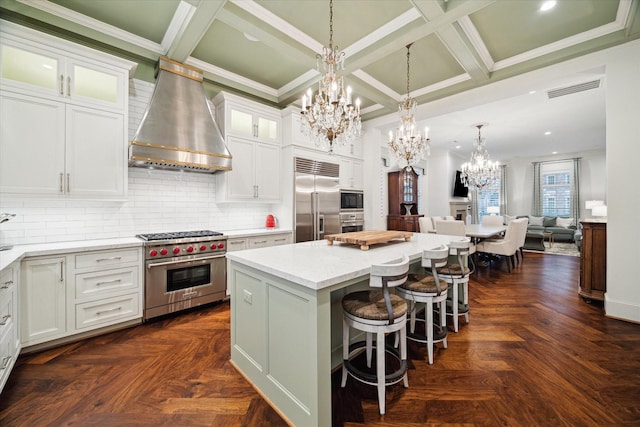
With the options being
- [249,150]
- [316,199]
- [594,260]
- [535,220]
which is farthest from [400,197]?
[535,220]

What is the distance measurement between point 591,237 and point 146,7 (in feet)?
18.6

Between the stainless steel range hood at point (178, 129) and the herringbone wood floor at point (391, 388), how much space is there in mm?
1869

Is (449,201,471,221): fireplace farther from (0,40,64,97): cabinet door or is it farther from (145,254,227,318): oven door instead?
(0,40,64,97): cabinet door

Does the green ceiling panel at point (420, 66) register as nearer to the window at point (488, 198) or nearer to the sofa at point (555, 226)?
the sofa at point (555, 226)

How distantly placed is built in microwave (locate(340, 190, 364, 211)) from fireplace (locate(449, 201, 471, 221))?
4991 mm

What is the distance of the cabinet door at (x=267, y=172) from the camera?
4.02m

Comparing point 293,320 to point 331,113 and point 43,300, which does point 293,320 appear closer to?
point 331,113

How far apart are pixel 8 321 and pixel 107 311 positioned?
30.3 inches

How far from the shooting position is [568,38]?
9.86 feet

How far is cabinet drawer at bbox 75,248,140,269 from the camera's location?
248cm

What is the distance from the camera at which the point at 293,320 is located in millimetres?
1521

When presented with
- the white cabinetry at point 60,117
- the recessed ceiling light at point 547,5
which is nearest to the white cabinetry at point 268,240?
the white cabinetry at point 60,117

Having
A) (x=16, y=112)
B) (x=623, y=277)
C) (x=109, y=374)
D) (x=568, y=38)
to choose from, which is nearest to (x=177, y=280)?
(x=109, y=374)

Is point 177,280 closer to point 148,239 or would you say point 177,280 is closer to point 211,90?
point 148,239
